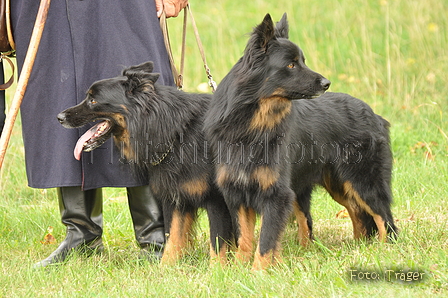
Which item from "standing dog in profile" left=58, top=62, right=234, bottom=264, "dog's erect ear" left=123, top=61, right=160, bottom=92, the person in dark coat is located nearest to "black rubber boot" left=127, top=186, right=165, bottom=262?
the person in dark coat

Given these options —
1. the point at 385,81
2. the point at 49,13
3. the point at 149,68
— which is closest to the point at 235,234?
the point at 149,68

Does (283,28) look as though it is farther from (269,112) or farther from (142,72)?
(142,72)

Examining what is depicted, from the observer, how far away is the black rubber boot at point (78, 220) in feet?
12.8

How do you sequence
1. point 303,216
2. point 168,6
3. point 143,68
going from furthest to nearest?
point 303,216
point 168,6
point 143,68

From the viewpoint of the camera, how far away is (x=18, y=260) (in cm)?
394

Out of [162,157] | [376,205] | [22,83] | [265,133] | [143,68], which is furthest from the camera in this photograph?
[376,205]

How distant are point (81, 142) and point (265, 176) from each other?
51.0 inches

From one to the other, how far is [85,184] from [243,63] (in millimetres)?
1445

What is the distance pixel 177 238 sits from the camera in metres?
3.85

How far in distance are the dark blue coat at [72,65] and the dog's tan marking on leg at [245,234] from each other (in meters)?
0.90

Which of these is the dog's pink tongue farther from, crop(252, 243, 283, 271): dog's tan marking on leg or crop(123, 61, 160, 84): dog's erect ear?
crop(252, 243, 283, 271): dog's tan marking on leg

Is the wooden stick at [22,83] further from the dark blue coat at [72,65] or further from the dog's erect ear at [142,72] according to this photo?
the dog's erect ear at [142,72]

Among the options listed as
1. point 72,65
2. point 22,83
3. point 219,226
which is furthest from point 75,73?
point 219,226

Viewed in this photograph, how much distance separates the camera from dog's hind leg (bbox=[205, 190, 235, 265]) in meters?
3.77
